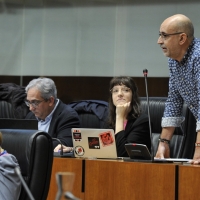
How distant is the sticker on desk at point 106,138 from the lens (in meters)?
2.93

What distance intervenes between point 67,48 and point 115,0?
2.22ft

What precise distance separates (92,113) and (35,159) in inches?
87.2

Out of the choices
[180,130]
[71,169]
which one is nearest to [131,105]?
[180,130]

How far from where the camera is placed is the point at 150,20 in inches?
210

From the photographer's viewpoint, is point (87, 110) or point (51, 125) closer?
point (51, 125)

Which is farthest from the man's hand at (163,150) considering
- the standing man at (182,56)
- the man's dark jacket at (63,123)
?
the man's dark jacket at (63,123)

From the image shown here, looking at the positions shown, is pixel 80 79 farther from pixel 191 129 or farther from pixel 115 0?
pixel 191 129

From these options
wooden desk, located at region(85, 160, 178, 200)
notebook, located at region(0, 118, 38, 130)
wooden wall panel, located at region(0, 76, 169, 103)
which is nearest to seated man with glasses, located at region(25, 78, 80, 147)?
notebook, located at region(0, 118, 38, 130)

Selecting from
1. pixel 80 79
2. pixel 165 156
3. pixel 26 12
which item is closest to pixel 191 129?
pixel 165 156

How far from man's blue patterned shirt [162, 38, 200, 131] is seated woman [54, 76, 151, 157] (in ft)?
1.31

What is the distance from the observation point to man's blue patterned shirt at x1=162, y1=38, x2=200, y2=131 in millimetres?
2955

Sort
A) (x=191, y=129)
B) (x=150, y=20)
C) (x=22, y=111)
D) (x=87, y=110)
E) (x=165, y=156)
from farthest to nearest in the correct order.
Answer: (x=150, y=20)
(x=22, y=111)
(x=87, y=110)
(x=191, y=129)
(x=165, y=156)

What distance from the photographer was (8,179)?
2.29m

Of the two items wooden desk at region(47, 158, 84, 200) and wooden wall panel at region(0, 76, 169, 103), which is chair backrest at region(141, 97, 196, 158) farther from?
wooden wall panel at region(0, 76, 169, 103)
